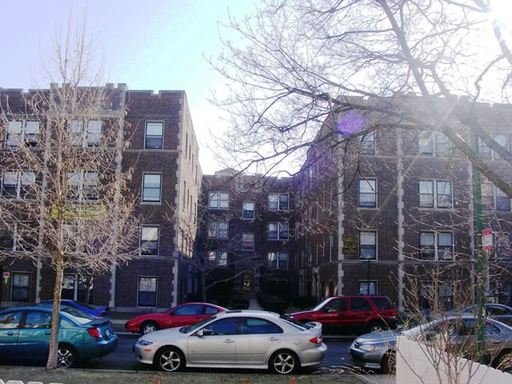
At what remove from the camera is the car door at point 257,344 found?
11883mm

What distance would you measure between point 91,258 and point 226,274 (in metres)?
37.6

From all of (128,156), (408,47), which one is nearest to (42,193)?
(408,47)

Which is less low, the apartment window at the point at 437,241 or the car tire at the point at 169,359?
the apartment window at the point at 437,241

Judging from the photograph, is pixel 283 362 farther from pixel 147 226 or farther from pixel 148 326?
pixel 147 226

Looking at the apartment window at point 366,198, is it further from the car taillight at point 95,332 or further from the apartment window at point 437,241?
the car taillight at point 95,332

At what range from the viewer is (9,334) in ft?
41.3

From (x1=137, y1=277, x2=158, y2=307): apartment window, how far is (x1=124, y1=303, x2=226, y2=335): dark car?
11.4 metres

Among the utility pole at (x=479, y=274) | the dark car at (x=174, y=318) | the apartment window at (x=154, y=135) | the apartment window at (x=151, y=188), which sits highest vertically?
the apartment window at (x=154, y=135)

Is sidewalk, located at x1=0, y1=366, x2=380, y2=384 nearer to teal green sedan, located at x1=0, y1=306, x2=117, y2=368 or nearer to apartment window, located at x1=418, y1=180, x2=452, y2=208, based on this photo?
teal green sedan, located at x1=0, y1=306, x2=117, y2=368

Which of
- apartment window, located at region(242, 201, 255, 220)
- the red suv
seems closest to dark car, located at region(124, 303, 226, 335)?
the red suv

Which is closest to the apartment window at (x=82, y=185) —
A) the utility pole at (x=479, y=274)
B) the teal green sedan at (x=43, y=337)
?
the teal green sedan at (x=43, y=337)

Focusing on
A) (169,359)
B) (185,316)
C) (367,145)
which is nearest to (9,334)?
(169,359)

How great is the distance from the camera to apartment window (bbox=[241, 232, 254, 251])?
52688mm

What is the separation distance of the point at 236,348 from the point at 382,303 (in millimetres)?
11437
